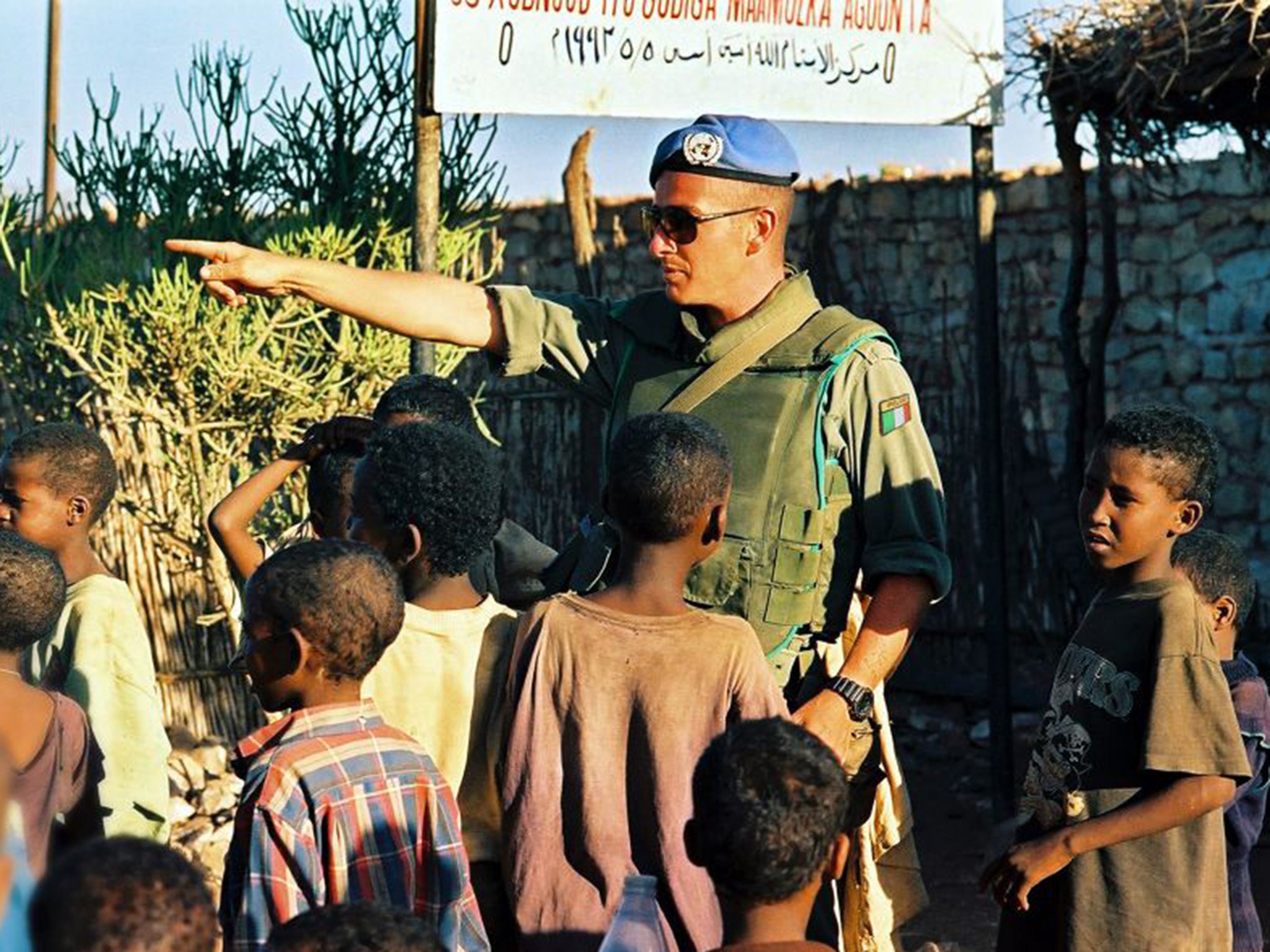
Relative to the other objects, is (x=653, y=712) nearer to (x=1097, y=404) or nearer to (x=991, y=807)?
(x=991, y=807)

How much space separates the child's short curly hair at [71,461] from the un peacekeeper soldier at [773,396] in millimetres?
542

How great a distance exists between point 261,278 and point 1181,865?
84.6 inches

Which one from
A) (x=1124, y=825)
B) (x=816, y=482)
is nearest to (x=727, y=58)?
(x=816, y=482)

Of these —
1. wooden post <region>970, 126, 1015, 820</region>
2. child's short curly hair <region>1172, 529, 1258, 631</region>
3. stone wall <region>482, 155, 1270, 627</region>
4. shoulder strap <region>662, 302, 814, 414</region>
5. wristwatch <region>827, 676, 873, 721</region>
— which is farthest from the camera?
stone wall <region>482, 155, 1270, 627</region>

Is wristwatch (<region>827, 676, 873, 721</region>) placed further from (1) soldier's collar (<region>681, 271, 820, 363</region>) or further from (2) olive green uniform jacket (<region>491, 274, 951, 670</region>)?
(1) soldier's collar (<region>681, 271, 820, 363</region>)

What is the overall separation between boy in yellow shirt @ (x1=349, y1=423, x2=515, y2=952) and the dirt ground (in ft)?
8.91

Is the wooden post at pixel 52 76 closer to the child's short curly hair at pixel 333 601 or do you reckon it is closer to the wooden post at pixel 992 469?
the wooden post at pixel 992 469

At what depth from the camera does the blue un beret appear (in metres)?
4.09

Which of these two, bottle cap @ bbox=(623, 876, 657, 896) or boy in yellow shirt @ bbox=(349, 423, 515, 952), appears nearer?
bottle cap @ bbox=(623, 876, 657, 896)

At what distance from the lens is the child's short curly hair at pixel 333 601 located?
3139 mm

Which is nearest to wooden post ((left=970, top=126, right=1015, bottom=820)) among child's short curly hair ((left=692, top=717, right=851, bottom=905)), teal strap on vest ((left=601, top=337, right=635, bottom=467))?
teal strap on vest ((left=601, top=337, right=635, bottom=467))

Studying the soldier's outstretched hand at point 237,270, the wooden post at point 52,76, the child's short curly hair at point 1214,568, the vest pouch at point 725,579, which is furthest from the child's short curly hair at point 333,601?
the wooden post at point 52,76

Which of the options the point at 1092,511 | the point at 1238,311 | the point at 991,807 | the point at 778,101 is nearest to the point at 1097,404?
the point at 1238,311

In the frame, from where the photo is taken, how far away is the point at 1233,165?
9.13m
